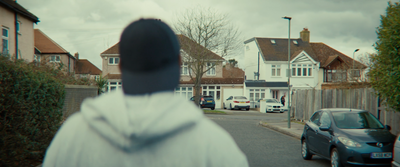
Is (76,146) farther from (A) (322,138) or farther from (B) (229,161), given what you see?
(A) (322,138)

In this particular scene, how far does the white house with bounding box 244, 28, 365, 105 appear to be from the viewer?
142 ft

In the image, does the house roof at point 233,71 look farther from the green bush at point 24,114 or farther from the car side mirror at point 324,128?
the green bush at point 24,114

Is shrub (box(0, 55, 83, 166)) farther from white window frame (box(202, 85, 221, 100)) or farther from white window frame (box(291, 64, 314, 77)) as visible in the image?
white window frame (box(291, 64, 314, 77))

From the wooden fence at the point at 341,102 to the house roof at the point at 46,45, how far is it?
3708 cm

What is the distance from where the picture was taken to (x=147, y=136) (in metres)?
1.15

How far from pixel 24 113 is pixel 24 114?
49 mm

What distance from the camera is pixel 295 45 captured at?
158ft

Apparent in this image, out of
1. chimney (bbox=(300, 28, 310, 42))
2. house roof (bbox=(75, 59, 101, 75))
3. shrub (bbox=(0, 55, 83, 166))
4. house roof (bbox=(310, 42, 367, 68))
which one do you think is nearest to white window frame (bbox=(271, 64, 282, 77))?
house roof (bbox=(310, 42, 367, 68))

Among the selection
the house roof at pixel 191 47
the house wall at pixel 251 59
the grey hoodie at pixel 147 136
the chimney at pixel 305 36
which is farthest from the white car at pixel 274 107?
the grey hoodie at pixel 147 136

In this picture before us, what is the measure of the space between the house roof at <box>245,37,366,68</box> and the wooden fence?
23962 mm

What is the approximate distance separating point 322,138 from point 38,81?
677 centimetres

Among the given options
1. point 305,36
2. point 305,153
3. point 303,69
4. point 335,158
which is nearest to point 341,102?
point 305,153

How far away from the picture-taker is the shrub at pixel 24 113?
559cm

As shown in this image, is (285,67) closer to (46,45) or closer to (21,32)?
(21,32)
